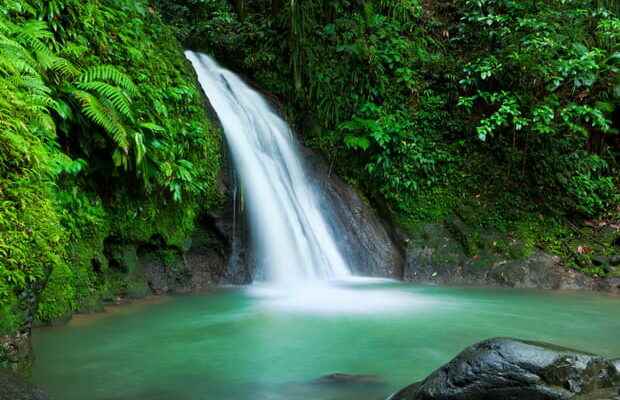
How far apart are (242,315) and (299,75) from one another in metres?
5.52

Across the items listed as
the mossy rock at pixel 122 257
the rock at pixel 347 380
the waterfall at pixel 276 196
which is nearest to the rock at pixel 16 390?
the rock at pixel 347 380

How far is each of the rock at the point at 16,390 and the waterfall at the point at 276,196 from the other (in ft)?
14.9

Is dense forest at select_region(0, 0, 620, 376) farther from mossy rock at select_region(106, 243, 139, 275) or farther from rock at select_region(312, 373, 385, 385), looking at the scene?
Answer: rock at select_region(312, 373, 385, 385)

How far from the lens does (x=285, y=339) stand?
15.5 feet

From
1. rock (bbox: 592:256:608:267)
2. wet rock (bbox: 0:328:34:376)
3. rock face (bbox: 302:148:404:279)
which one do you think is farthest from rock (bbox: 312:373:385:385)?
rock (bbox: 592:256:608:267)

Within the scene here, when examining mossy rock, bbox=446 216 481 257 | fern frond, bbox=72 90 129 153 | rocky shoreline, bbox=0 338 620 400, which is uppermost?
fern frond, bbox=72 90 129 153

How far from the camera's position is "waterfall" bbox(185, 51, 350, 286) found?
7.45m

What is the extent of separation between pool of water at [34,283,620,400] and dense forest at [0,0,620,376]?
2.63 feet

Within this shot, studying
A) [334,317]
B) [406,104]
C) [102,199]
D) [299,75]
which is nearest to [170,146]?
[102,199]

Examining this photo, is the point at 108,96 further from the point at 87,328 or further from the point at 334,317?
the point at 334,317

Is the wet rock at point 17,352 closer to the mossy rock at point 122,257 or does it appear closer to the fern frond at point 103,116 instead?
the fern frond at point 103,116

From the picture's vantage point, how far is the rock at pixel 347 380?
3.63m

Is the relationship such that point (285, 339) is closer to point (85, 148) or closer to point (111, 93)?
point (85, 148)

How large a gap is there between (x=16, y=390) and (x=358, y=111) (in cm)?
775
